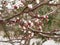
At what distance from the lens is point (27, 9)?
0.75 m

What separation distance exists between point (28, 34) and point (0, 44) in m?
2.14

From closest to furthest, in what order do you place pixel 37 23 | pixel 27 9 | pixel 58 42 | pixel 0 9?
pixel 27 9 → pixel 37 23 → pixel 0 9 → pixel 58 42

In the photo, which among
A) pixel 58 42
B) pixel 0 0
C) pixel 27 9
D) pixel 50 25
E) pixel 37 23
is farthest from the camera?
pixel 58 42

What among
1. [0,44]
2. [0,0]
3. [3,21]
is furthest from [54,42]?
[3,21]

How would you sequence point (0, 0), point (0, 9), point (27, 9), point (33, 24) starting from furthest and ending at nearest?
point (0, 0) < point (0, 9) < point (33, 24) < point (27, 9)

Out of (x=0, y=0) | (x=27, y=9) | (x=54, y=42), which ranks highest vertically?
(x=0, y=0)

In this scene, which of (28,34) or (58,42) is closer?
(28,34)

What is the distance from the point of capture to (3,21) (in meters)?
0.79

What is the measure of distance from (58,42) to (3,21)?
2635 millimetres

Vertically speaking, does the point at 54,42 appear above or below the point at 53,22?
below

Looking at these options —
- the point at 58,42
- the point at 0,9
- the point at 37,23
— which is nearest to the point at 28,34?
the point at 37,23

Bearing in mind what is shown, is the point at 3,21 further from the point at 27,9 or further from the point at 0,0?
the point at 0,0

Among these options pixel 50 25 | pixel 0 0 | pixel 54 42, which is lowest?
pixel 54 42

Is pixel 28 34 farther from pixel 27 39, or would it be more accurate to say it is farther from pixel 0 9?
pixel 0 9
